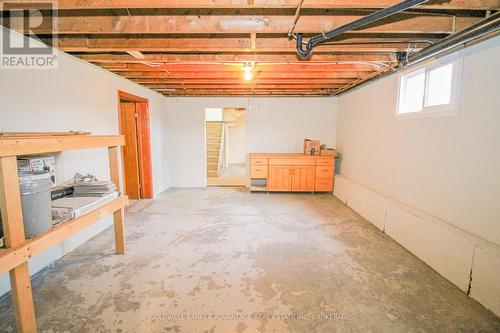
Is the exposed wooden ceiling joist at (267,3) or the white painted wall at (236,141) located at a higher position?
the exposed wooden ceiling joist at (267,3)

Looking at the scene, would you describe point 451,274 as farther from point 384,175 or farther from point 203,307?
point 203,307

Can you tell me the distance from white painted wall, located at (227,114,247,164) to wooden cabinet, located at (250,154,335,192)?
17.2ft

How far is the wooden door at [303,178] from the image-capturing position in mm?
5184

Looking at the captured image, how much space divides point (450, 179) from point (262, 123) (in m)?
4.08

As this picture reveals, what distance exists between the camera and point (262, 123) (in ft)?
19.1

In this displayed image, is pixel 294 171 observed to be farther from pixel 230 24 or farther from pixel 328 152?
pixel 230 24

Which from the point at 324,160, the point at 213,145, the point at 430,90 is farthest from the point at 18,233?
the point at 213,145

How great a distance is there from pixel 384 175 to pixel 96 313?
3922 millimetres

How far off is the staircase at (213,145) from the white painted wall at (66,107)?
377 centimetres

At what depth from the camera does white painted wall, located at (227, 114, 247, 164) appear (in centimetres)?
1039

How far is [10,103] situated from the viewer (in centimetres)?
201

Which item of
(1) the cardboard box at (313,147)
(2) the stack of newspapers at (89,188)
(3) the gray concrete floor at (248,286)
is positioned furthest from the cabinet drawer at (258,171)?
(2) the stack of newspapers at (89,188)

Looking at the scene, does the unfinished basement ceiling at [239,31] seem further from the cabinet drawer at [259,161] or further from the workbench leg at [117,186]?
the cabinet drawer at [259,161]

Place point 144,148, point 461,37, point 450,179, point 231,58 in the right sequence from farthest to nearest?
point 144,148 < point 231,58 < point 450,179 < point 461,37
